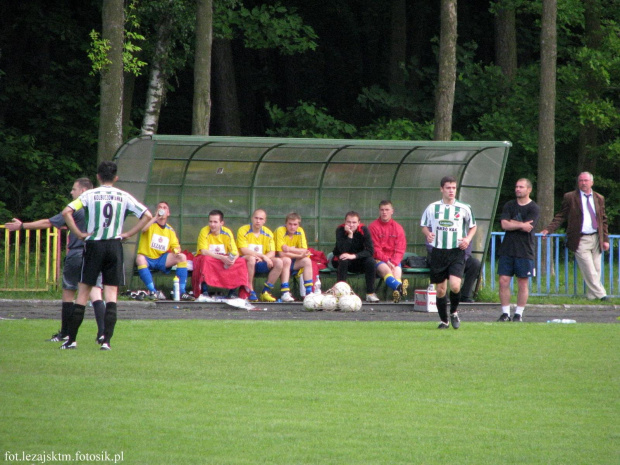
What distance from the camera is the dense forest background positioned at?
81.7 ft

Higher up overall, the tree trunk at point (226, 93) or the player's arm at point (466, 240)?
the tree trunk at point (226, 93)

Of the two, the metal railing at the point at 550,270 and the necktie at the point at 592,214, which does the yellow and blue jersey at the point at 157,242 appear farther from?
the necktie at the point at 592,214

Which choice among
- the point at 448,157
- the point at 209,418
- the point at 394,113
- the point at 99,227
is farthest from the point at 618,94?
the point at 209,418

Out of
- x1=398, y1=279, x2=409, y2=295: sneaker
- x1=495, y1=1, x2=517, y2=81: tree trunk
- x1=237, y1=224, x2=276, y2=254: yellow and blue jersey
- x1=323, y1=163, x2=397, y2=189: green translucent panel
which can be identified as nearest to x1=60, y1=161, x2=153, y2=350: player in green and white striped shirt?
x1=237, y1=224, x2=276, y2=254: yellow and blue jersey

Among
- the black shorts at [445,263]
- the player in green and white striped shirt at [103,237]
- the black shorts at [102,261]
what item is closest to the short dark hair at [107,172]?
the player in green and white striped shirt at [103,237]

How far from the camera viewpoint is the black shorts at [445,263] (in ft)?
38.0

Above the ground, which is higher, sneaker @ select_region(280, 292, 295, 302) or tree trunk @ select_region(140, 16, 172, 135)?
tree trunk @ select_region(140, 16, 172, 135)

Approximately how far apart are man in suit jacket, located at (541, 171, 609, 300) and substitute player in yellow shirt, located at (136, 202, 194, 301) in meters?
5.71

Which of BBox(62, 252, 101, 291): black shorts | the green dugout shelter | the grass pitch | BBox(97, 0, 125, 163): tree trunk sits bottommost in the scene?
the grass pitch

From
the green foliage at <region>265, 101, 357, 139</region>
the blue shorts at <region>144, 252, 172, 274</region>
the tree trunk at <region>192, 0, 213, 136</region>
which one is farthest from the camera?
the green foliage at <region>265, 101, 357, 139</region>

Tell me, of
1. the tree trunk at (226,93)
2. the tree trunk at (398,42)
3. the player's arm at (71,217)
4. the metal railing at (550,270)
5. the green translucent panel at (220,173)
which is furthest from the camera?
the tree trunk at (398,42)

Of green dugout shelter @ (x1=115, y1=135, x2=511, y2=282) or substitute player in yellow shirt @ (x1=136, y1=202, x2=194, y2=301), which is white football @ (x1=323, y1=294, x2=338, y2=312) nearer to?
substitute player in yellow shirt @ (x1=136, y1=202, x2=194, y2=301)

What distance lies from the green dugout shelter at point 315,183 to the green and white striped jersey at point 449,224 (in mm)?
5022

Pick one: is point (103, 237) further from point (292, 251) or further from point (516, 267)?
point (292, 251)
